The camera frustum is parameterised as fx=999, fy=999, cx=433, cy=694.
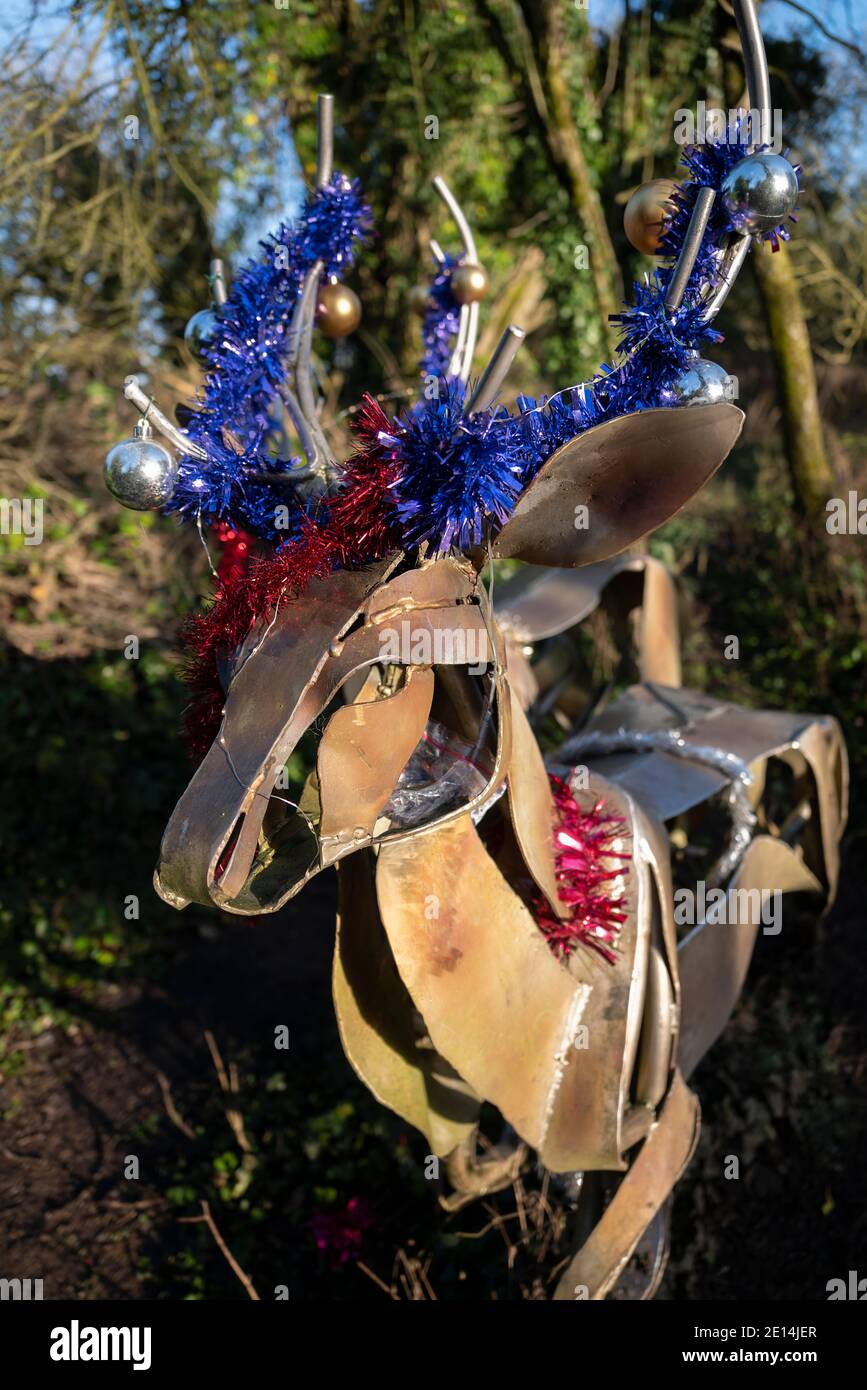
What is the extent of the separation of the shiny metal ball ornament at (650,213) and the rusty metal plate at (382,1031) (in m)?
1.34

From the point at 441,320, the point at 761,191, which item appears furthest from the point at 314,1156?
the point at 761,191

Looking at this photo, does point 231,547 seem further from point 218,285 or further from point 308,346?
point 218,285

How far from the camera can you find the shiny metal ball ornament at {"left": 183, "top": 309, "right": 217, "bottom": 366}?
223cm

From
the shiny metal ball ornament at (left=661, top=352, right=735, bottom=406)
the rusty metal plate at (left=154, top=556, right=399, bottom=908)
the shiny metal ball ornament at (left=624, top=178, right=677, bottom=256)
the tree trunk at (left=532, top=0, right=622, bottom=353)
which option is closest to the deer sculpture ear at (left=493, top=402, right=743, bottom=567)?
the shiny metal ball ornament at (left=661, top=352, right=735, bottom=406)

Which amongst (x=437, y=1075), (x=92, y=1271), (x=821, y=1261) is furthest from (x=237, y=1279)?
(x=821, y=1261)

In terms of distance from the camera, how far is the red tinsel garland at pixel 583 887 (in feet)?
6.75

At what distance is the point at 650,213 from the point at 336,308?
816mm

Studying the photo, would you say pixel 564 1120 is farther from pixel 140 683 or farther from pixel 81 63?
pixel 81 63

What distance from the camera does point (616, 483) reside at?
5.43 ft

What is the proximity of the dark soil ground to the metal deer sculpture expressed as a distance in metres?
0.74

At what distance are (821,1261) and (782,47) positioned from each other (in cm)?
883

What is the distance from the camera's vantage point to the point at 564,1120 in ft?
6.82

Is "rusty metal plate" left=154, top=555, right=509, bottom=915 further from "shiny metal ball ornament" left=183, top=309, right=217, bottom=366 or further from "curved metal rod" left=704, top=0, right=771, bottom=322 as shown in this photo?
"shiny metal ball ornament" left=183, top=309, right=217, bottom=366
